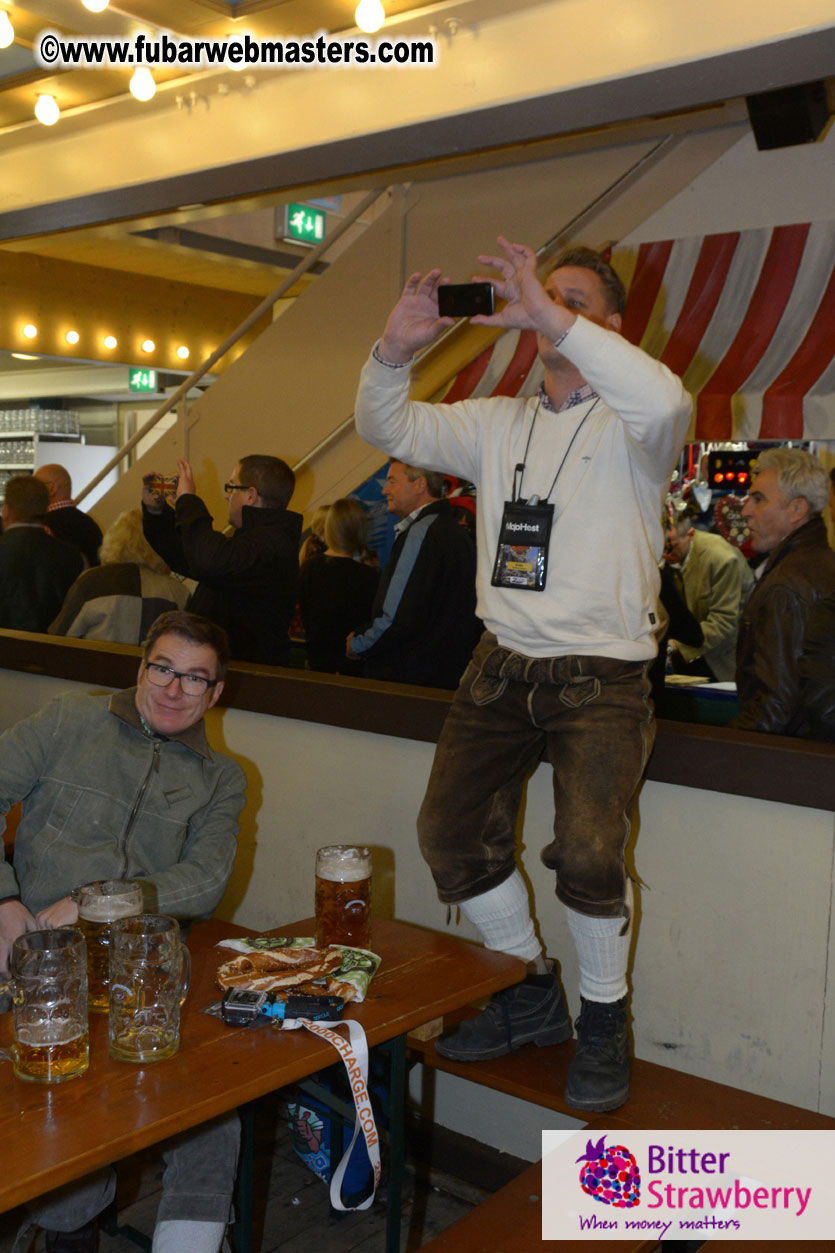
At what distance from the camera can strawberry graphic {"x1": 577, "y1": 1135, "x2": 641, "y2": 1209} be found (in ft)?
6.42

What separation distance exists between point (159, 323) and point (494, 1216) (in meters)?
8.61

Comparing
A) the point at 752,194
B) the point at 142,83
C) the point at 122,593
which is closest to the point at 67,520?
the point at 122,593

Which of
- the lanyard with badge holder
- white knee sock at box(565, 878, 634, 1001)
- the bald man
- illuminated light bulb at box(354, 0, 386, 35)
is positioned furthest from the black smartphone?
the bald man

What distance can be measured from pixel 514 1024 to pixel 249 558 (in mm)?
1844

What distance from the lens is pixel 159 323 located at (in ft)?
31.0

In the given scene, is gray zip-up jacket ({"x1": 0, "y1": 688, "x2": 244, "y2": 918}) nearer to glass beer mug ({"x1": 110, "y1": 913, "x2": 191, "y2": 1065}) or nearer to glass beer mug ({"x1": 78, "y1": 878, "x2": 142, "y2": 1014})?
glass beer mug ({"x1": 78, "y1": 878, "x2": 142, "y2": 1014})

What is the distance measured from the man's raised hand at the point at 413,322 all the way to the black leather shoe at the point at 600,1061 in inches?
50.5

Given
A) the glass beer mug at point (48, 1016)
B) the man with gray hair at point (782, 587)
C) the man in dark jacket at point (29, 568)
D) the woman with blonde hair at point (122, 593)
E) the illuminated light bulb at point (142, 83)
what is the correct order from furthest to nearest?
the man in dark jacket at point (29, 568) → the illuminated light bulb at point (142, 83) → the woman with blonde hair at point (122, 593) → the man with gray hair at point (782, 587) → the glass beer mug at point (48, 1016)

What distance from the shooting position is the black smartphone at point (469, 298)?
6.95 feet

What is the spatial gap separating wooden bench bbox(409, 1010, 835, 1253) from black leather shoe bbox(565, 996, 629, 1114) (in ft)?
0.11

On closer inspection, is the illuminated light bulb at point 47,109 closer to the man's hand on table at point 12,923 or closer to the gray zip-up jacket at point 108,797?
the gray zip-up jacket at point 108,797

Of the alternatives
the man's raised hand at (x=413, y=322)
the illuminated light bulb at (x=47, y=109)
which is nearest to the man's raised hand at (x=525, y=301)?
the man's raised hand at (x=413, y=322)

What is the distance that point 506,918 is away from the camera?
92.3 inches

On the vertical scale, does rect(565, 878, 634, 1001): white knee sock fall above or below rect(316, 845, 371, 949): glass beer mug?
below
